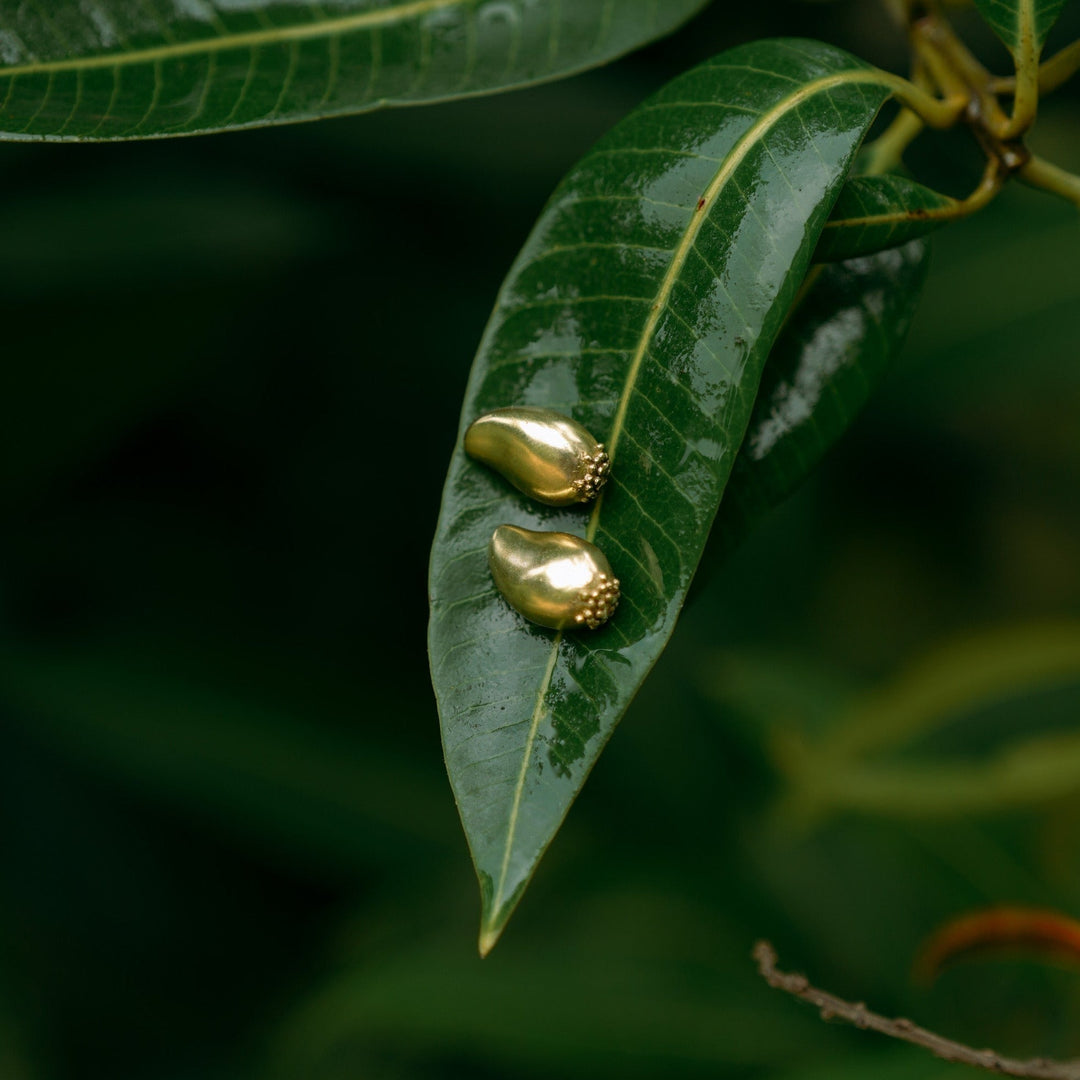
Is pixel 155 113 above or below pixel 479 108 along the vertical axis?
above

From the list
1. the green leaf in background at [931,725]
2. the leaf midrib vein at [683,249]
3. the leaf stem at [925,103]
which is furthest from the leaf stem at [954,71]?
the green leaf in background at [931,725]

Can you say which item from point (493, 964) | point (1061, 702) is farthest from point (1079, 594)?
point (493, 964)

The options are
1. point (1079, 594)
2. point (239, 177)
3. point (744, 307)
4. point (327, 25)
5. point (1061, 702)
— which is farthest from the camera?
point (1079, 594)

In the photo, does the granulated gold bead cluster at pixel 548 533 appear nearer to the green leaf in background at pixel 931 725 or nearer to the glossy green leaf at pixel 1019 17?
the glossy green leaf at pixel 1019 17

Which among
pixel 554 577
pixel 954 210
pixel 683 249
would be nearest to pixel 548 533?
pixel 554 577

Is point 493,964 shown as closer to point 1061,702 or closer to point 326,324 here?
point 1061,702

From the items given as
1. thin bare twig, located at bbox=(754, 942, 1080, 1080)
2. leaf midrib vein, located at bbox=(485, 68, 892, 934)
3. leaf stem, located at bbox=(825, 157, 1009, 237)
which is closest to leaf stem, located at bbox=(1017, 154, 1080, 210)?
leaf stem, located at bbox=(825, 157, 1009, 237)

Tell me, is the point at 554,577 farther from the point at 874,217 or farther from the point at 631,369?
the point at 874,217
